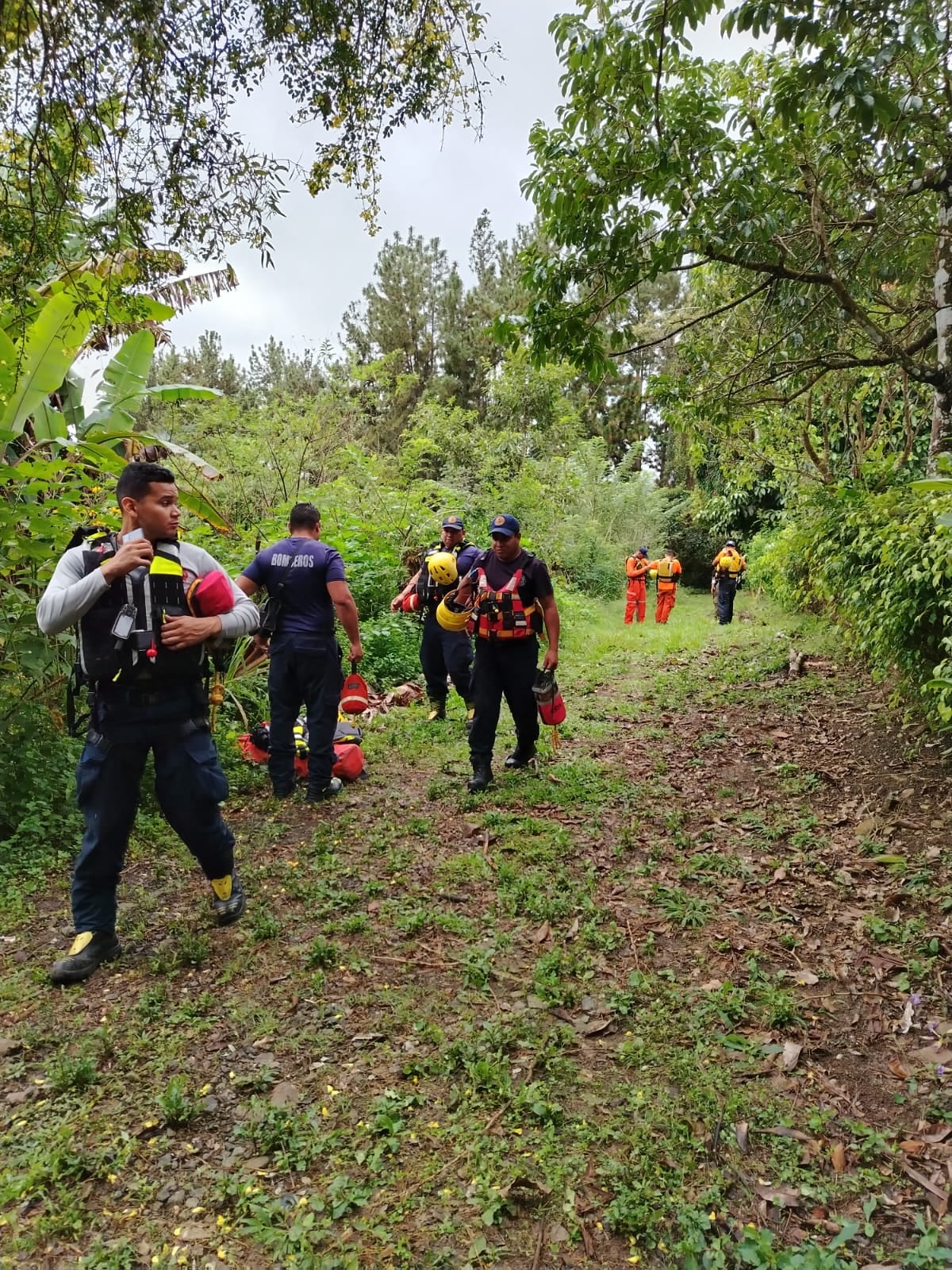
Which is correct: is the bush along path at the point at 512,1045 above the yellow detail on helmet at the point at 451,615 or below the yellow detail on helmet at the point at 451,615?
below

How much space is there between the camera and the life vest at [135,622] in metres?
3.17

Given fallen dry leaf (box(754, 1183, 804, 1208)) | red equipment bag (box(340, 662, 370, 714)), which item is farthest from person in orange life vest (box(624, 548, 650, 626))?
fallen dry leaf (box(754, 1183, 804, 1208))

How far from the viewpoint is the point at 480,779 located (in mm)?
5762

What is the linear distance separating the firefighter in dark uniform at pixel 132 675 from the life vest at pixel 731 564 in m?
12.7

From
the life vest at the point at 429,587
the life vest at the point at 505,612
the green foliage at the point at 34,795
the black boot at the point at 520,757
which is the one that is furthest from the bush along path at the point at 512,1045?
the life vest at the point at 429,587

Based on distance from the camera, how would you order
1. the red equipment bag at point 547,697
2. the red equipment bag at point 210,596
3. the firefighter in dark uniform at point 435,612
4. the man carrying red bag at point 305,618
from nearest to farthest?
1. the red equipment bag at point 210,596
2. the man carrying red bag at point 305,618
3. the red equipment bag at point 547,697
4. the firefighter in dark uniform at point 435,612

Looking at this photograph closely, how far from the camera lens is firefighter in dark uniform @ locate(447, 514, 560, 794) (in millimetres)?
5480

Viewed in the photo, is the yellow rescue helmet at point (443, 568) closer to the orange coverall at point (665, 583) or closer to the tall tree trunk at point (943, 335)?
the tall tree trunk at point (943, 335)

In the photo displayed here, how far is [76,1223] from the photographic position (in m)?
2.12

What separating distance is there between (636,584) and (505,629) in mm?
11700

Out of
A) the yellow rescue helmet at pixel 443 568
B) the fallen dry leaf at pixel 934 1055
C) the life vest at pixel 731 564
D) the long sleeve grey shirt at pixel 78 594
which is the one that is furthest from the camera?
the life vest at pixel 731 564

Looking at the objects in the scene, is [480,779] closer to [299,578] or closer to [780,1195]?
[299,578]

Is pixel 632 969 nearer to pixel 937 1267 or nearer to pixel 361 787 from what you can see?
pixel 937 1267

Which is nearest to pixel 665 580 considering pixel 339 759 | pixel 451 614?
pixel 451 614
